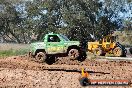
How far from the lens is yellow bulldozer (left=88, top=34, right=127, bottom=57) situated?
3631cm

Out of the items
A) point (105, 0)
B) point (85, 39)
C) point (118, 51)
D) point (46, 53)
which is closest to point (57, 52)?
point (46, 53)

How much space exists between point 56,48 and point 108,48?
14.0m

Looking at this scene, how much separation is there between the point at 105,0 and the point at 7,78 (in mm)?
54528

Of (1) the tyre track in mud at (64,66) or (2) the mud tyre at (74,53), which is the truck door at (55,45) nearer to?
(2) the mud tyre at (74,53)

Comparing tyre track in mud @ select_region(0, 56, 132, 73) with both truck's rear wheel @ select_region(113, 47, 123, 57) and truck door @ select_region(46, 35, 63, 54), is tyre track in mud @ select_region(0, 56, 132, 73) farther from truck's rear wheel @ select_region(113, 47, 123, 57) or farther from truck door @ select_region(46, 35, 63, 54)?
truck's rear wheel @ select_region(113, 47, 123, 57)

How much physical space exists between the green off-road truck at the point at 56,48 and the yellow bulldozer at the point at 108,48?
43.2ft

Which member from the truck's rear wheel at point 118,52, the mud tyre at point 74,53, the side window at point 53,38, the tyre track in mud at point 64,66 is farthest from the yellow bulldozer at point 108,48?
the mud tyre at point 74,53

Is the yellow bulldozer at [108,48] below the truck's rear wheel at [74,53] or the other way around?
the other way around

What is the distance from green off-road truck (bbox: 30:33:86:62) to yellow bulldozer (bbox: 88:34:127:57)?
1317cm

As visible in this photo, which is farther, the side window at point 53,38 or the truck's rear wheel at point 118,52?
the truck's rear wheel at point 118,52

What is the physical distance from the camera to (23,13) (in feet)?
264

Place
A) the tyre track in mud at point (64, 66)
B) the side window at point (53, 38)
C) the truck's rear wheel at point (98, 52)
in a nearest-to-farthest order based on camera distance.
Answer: the tyre track in mud at point (64, 66)
the side window at point (53, 38)
the truck's rear wheel at point (98, 52)

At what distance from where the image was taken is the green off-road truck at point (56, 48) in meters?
23.4

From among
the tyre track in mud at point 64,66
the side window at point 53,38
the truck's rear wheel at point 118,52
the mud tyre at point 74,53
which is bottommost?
the tyre track in mud at point 64,66
